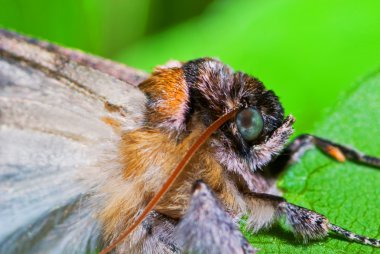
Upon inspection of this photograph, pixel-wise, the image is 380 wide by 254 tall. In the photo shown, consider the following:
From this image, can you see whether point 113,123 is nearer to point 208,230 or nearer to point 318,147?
point 208,230

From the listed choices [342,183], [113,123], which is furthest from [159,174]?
[342,183]

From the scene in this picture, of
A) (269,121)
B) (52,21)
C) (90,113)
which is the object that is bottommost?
(90,113)

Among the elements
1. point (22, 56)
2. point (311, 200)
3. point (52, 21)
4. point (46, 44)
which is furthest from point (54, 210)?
point (52, 21)

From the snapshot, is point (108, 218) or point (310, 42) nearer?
point (108, 218)

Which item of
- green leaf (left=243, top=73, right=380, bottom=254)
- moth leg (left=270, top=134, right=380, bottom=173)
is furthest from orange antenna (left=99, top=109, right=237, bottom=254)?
moth leg (left=270, top=134, right=380, bottom=173)

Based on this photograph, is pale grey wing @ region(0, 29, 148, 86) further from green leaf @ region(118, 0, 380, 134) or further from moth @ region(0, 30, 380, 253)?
green leaf @ region(118, 0, 380, 134)

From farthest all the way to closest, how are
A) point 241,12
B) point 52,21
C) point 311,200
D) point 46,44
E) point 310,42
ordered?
point 52,21, point 241,12, point 310,42, point 46,44, point 311,200

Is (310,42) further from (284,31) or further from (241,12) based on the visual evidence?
(241,12)
